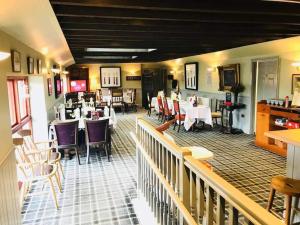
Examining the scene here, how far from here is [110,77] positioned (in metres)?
13.1

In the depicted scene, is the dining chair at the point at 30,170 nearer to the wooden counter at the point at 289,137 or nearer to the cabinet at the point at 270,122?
the wooden counter at the point at 289,137

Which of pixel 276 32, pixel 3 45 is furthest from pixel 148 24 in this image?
pixel 276 32

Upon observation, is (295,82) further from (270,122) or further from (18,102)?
(18,102)

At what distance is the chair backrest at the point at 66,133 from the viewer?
4594mm

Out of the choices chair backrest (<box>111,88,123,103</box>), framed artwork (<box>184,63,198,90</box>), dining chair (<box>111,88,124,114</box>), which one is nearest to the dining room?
framed artwork (<box>184,63,198,90</box>)

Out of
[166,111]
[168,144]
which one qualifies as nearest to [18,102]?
[168,144]

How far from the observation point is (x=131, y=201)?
3.34 m

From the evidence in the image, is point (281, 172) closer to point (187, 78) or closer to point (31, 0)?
point (31, 0)

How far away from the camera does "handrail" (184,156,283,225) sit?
2.82 feet

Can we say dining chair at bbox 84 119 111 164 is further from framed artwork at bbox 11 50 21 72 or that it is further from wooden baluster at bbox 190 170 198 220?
wooden baluster at bbox 190 170 198 220

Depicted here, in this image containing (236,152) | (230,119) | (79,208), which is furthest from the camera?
(230,119)

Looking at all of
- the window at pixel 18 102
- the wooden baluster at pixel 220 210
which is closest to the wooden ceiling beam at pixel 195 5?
the window at pixel 18 102

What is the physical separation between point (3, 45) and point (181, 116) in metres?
5.43

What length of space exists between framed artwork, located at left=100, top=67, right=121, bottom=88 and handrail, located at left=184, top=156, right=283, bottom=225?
12042mm
